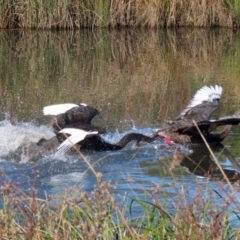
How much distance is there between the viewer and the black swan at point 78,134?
777 cm

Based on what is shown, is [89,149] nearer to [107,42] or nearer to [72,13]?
[107,42]

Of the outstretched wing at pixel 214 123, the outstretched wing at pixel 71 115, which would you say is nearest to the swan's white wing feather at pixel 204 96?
the outstretched wing at pixel 214 123

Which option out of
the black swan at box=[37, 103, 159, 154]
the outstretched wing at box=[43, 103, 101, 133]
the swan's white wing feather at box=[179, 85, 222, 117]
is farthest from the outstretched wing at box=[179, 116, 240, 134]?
the outstretched wing at box=[43, 103, 101, 133]

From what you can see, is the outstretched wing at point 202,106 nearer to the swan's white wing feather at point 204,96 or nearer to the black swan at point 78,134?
the swan's white wing feather at point 204,96

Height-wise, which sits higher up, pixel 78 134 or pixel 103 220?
pixel 103 220

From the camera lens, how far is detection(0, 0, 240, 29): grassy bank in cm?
2247

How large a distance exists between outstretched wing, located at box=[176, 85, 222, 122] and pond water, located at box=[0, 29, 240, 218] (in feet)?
1.28

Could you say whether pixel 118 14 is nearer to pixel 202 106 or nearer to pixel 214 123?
pixel 202 106

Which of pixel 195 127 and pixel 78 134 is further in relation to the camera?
pixel 195 127

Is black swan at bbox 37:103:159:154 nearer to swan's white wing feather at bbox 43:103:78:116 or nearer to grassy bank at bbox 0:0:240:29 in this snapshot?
swan's white wing feather at bbox 43:103:78:116

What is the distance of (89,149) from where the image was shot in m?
8.42

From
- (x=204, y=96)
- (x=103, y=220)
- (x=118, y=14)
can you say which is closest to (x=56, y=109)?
(x=204, y=96)

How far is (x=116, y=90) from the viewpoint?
12.1 meters

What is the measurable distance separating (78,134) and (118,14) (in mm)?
16145
